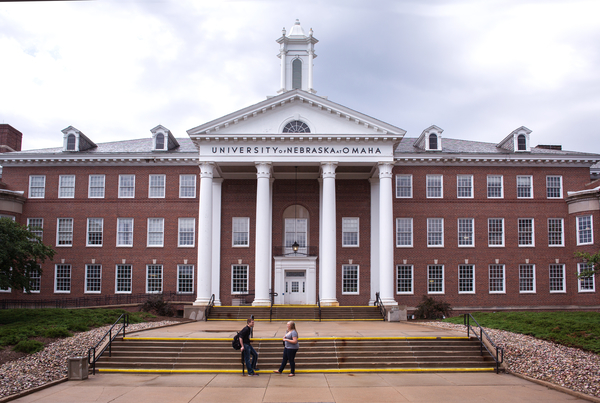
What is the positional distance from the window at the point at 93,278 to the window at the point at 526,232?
31328mm

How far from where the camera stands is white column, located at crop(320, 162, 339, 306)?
32.9 metres

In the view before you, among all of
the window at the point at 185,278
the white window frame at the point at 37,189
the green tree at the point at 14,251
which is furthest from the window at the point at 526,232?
the white window frame at the point at 37,189

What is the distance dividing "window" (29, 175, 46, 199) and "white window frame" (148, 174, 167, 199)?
8.11 m

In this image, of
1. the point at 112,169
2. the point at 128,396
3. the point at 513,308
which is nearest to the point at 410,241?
the point at 513,308

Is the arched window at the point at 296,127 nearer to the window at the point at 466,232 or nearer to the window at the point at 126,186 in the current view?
the window at the point at 126,186

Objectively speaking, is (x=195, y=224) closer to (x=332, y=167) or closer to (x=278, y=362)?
(x=332, y=167)

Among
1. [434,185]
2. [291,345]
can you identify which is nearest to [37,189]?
[434,185]

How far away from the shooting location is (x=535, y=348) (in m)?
18.4

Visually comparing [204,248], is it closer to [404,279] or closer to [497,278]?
[404,279]

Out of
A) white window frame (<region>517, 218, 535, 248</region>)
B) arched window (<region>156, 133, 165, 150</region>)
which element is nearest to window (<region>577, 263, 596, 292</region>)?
white window frame (<region>517, 218, 535, 248</region>)

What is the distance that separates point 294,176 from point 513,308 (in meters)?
18.5

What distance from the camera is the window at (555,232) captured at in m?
38.8

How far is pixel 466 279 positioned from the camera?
126 ft

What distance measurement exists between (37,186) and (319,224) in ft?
71.0
